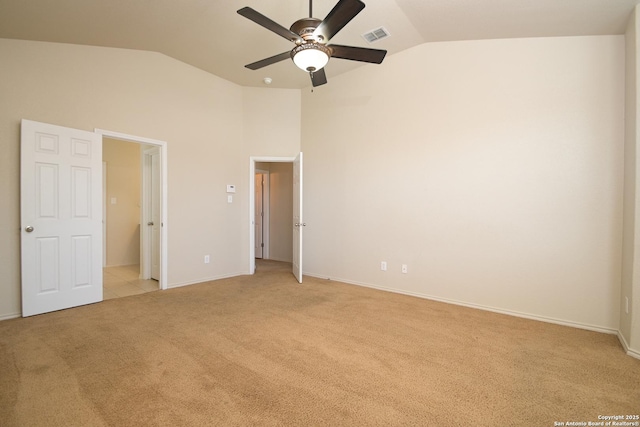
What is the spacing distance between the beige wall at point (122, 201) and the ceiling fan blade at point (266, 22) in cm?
524

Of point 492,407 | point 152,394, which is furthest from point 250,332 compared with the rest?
point 492,407

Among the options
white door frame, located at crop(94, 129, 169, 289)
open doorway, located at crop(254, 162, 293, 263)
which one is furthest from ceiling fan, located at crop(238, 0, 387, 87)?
open doorway, located at crop(254, 162, 293, 263)

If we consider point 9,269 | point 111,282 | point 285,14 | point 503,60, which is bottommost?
point 111,282

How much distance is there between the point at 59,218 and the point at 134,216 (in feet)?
10.3

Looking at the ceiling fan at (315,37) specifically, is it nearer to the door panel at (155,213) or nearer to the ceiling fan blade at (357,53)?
the ceiling fan blade at (357,53)

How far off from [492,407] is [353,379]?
0.81m

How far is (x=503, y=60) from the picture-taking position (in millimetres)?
3172

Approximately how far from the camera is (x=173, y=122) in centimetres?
417

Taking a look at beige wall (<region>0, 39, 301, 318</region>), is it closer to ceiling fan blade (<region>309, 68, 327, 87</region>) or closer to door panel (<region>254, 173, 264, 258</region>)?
door panel (<region>254, 173, 264, 258</region>)

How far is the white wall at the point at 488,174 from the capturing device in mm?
2775

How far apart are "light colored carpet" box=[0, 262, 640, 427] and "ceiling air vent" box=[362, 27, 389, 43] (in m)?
3.23

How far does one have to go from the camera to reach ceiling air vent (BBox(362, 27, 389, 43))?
131 inches

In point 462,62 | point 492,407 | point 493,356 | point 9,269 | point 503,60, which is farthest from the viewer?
point 462,62

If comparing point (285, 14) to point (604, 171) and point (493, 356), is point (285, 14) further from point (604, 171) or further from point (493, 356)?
point (493, 356)
